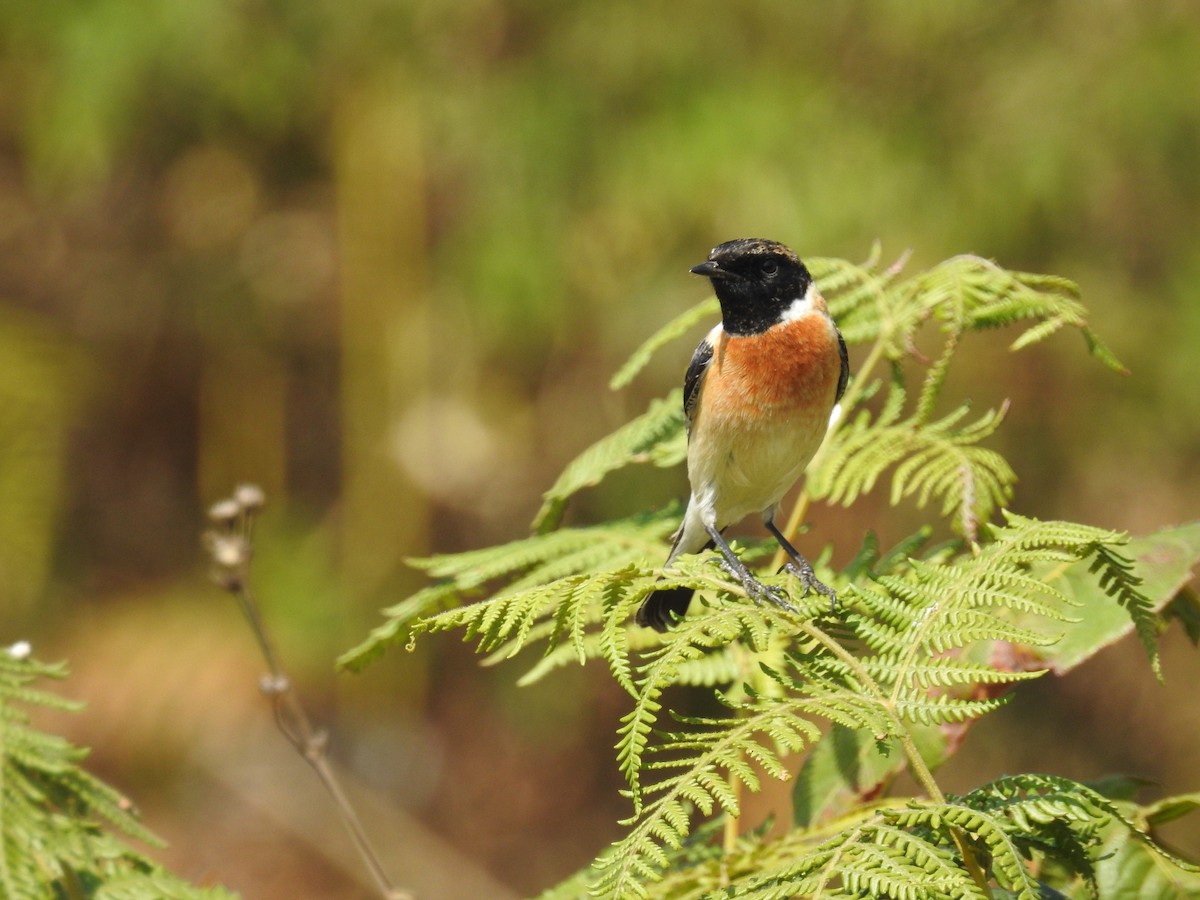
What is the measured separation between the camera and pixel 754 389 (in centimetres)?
306

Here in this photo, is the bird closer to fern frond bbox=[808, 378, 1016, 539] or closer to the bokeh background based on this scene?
fern frond bbox=[808, 378, 1016, 539]

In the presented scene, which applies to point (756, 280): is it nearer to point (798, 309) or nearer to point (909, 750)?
point (798, 309)

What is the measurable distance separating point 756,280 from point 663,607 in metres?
0.93

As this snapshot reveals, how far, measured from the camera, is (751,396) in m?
3.05

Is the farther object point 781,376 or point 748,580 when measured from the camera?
point 781,376

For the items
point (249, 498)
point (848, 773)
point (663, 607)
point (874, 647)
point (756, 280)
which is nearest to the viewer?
point (874, 647)

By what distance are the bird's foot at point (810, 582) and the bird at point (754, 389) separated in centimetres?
42

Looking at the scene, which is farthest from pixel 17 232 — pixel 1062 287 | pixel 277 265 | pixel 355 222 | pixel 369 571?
pixel 1062 287

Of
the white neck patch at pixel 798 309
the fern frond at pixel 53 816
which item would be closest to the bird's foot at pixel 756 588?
the white neck patch at pixel 798 309

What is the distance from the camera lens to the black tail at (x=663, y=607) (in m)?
2.93

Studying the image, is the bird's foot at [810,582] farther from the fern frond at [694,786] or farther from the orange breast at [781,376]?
the orange breast at [781,376]

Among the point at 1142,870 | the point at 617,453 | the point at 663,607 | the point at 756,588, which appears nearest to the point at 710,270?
the point at 617,453

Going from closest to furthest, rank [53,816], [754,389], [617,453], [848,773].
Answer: [53,816] → [848,773] → [617,453] → [754,389]

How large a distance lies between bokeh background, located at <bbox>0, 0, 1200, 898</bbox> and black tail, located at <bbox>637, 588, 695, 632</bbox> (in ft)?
10.2
